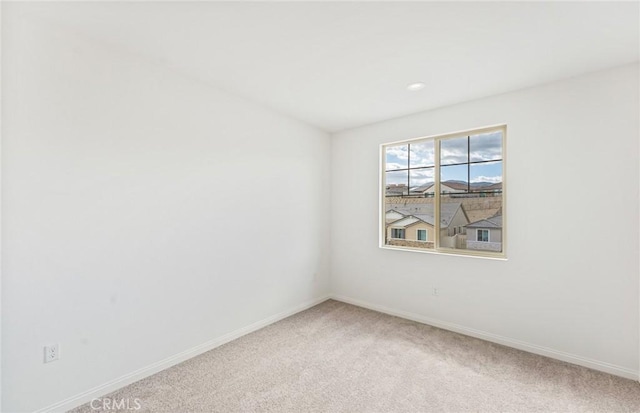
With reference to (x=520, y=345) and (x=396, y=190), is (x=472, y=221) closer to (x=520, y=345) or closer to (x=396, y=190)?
(x=396, y=190)

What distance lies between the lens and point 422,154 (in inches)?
143

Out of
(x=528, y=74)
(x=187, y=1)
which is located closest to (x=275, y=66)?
(x=187, y=1)

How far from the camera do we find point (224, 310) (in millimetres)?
2848

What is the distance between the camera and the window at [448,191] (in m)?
3.07

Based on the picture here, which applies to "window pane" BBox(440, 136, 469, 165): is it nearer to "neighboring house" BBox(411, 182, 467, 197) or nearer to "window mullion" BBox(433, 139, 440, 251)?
"window mullion" BBox(433, 139, 440, 251)

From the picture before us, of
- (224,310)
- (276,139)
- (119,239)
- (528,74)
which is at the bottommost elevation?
(224,310)

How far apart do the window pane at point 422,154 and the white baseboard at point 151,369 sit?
2.57 m

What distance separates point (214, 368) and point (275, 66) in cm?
259

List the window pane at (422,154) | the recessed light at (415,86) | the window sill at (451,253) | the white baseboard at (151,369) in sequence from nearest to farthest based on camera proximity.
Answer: the white baseboard at (151,369)
the recessed light at (415,86)
the window sill at (451,253)
the window pane at (422,154)

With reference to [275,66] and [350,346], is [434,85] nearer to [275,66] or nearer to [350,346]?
[275,66]

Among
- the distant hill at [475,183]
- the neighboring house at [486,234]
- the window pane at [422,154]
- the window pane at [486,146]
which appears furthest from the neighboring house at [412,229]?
the window pane at [486,146]

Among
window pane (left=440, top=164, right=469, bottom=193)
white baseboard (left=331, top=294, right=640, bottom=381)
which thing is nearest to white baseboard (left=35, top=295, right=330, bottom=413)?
white baseboard (left=331, top=294, right=640, bottom=381)

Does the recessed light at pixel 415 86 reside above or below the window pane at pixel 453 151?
above

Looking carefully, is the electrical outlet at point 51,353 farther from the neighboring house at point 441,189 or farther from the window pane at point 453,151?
the window pane at point 453,151
